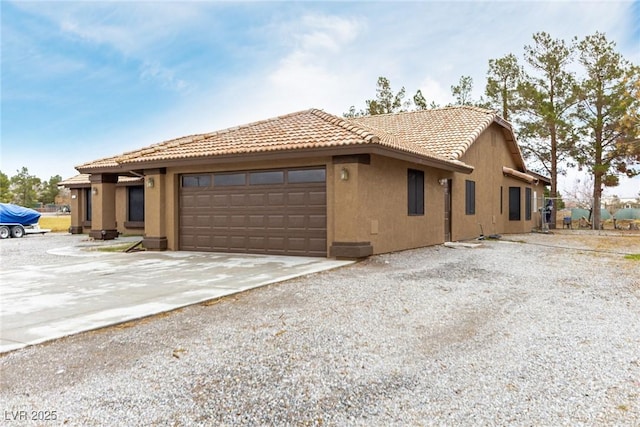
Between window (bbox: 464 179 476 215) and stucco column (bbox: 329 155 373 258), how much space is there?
7.02 m

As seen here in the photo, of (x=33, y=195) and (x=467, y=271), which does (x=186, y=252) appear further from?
(x=33, y=195)

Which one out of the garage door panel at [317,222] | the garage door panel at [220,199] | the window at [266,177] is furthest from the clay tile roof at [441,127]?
the garage door panel at [220,199]

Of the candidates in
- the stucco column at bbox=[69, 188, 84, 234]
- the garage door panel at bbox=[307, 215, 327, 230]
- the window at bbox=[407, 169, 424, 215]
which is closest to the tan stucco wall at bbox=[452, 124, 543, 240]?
the window at bbox=[407, 169, 424, 215]

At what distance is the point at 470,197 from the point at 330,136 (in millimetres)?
8056

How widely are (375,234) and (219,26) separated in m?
8.80

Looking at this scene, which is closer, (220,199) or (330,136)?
(330,136)

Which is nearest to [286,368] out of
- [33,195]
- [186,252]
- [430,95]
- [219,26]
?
[186,252]

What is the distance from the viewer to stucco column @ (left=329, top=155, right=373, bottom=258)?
9.63 metres

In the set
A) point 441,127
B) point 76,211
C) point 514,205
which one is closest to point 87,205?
point 76,211

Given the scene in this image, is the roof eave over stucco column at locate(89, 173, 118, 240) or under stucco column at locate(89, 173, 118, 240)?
over

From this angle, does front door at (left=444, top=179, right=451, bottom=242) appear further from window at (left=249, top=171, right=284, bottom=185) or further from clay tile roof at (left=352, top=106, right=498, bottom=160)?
window at (left=249, top=171, right=284, bottom=185)

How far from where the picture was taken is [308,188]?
1035cm

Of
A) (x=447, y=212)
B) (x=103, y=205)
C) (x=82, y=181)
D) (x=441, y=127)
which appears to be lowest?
(x=447, y=212)

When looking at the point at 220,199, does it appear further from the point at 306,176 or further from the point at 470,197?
the point at 470,197
